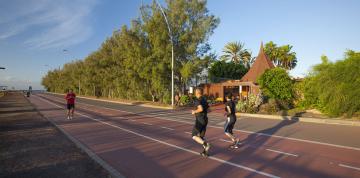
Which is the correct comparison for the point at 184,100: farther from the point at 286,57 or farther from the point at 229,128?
the point at 286,57

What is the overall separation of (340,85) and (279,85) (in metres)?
7.11

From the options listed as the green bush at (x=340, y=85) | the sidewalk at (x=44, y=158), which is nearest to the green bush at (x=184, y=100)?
the green bush at (x=340, y=85)

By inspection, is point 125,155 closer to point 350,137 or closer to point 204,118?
point 204,118

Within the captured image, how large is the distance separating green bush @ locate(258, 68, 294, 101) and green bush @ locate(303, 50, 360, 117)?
473 cm

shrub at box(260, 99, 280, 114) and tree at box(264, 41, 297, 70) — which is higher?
tree at box(264, 41, 297, 70)

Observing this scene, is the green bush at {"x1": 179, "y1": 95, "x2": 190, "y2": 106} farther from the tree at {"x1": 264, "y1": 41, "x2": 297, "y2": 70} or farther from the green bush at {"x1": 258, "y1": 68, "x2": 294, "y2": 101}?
the tree at {"x1": 264, "y1": 41, "x2": 297, "y2": 70}

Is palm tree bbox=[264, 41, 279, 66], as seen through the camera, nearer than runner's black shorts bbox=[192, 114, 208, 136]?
No

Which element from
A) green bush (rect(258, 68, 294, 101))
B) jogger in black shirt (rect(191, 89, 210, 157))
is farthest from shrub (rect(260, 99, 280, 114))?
jogger in black shirt (rect(191, 89, 210, 157))

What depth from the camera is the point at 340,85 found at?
16.9 metres

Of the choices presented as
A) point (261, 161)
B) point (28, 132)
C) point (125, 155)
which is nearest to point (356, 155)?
point (261, 161)

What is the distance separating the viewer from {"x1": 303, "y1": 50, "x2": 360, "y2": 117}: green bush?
650 inches

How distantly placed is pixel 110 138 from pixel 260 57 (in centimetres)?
2885

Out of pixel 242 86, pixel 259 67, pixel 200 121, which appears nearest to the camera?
pixel 200 121

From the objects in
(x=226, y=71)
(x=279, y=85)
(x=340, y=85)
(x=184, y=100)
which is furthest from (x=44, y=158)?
(x=226, y=71)
